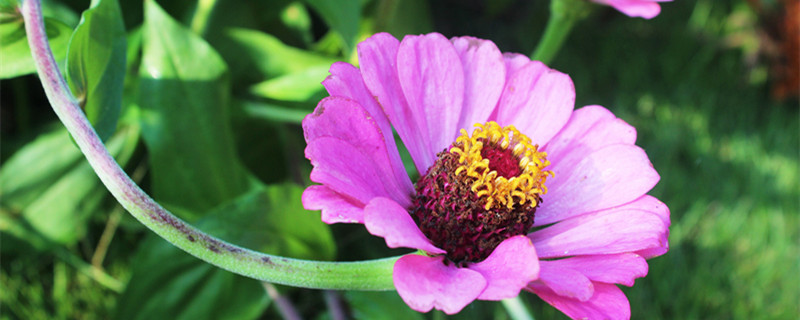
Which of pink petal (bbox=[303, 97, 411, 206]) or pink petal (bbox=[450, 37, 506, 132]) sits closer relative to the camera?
pink petal (bbox=[303, 97, 411, 206])

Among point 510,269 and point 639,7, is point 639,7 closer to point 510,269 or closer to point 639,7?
point 639,7

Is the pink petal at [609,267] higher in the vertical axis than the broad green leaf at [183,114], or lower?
higher

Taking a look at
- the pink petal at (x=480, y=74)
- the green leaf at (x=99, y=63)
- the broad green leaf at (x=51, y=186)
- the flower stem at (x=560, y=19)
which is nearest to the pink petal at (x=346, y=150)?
the pink petal at (x=480, y=74)

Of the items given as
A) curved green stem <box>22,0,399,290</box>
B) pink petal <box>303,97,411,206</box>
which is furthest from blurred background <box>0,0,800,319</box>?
pink petal <box>303,97,411,206</box>

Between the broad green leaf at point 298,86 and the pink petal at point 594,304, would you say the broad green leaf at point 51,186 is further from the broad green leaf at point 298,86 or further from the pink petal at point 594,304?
the pink petal at point 594,304

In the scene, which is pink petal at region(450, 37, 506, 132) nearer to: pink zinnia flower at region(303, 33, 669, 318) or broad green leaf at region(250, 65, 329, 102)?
pink zinnia flower at region(303, 33, 669, 318)

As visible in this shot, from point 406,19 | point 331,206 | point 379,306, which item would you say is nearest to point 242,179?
point 379,306

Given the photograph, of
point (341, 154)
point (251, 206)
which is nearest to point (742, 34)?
point (251, 206)
